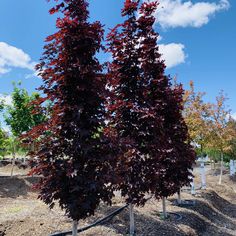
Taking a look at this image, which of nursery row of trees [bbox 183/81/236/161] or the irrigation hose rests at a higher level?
nursery row of trees [bbox 183/81/236/161]

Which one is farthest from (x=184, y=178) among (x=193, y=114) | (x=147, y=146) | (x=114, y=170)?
(x=193, y=114)

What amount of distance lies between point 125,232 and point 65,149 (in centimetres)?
355

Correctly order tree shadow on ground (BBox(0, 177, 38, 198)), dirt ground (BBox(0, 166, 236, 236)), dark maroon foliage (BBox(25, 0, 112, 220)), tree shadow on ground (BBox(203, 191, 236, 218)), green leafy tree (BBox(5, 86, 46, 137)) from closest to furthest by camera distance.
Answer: dark maroon foliage (BBox(25, 0, 112, 220))
dirt ground (BBox(0, 166, 236, 236))
tree shadow on ground (BBox(203, 191, 236, 218))
tree shadow on ground (BBox(0, 177, 38, 198))
green leafy tree (BBox(5, 86, 46, 137))

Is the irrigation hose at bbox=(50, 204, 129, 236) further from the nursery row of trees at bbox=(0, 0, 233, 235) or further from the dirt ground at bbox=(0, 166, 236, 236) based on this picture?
the nursery row of trees at bbox=(0, 0, 233, 235)

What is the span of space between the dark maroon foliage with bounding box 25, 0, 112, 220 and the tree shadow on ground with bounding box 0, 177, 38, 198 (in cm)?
1114

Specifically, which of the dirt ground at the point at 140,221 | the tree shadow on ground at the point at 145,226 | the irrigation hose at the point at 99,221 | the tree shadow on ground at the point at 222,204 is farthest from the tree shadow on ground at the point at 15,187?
the tree shadow on ground at the point at 222,204

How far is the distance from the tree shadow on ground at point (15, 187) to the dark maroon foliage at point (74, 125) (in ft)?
36.5

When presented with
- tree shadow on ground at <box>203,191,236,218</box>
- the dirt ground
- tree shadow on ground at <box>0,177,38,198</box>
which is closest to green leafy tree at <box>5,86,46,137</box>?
tree shadow on ground at <box>0,177,38,198</box>

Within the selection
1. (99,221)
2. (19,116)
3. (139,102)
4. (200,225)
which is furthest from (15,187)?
(139,102)

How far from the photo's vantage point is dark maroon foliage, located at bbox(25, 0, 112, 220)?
18.4 ft

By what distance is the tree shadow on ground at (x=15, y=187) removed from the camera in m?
16.3

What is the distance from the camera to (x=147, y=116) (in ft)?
25.3

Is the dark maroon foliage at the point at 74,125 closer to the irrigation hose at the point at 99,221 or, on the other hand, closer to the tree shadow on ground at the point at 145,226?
the irrigation hose at the point at 99,221

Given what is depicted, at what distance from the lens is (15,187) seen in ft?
57.6
